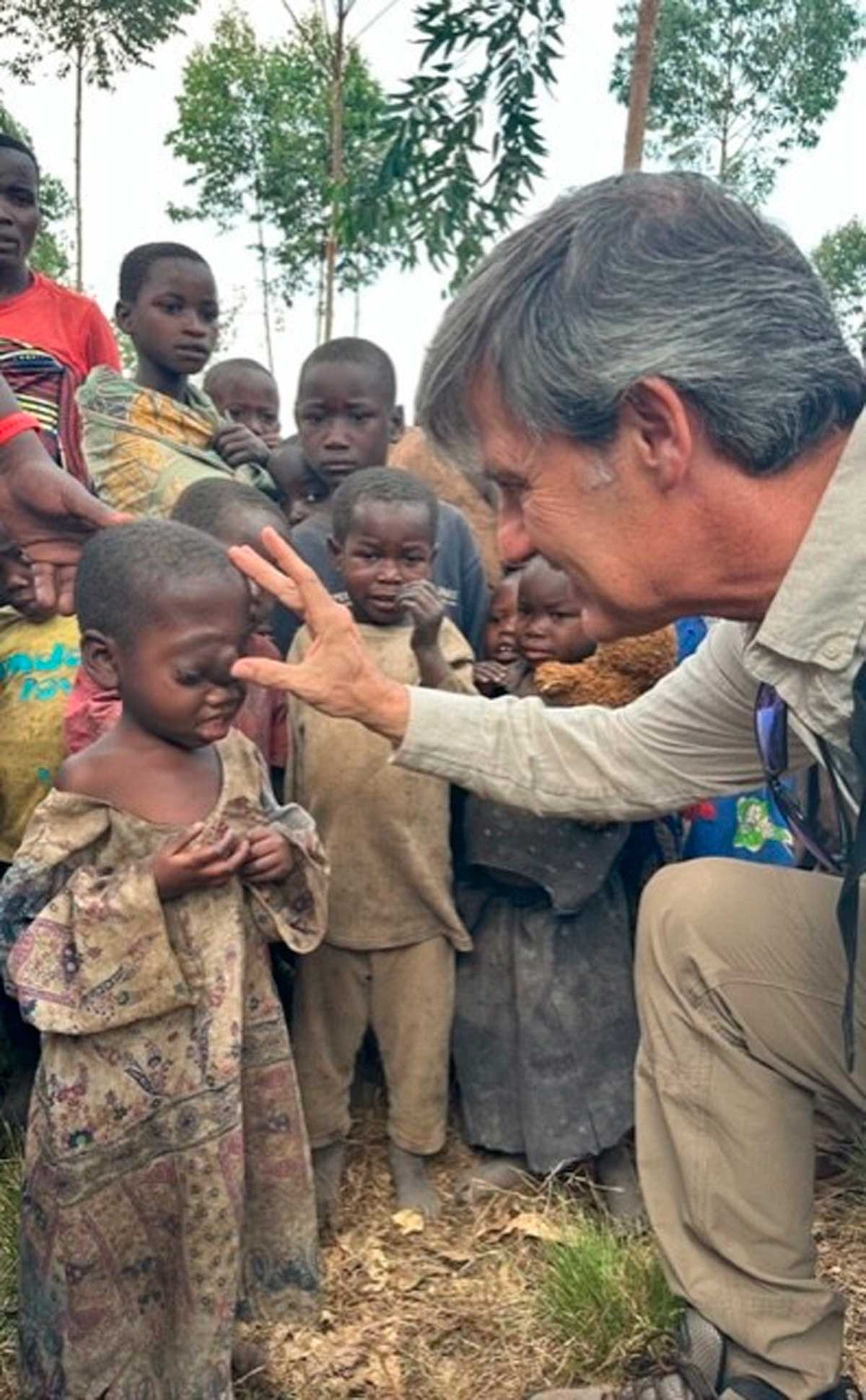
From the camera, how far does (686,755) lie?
2.44 m

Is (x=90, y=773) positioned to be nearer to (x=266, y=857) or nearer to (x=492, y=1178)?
(x=266, y=857)

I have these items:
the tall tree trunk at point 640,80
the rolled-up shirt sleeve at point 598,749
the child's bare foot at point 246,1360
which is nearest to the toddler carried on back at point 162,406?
the rolled-up shirt sleeve at point 598,749

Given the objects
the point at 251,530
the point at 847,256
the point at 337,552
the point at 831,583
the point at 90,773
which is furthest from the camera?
the point at 847,256

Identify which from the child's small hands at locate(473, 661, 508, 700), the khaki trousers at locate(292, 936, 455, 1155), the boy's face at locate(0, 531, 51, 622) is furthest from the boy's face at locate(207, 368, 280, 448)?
the khaki trousers at locate(292, 936, 455, 1155)

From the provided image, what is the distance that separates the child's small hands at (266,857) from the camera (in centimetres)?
221

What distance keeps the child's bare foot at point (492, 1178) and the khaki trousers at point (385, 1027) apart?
4.4 inches

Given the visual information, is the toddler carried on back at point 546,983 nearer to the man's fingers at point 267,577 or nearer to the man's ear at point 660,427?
the man's fingers at point 267,577

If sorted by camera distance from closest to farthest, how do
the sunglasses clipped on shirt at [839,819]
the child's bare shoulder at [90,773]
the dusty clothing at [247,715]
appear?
the sunglasses clipped on shirt at [839,819] < the child's bare shoulder at [90,773] < the dusty clothing at [247,715]

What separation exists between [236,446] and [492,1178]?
7.42 ft

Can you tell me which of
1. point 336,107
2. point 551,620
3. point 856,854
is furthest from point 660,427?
point 336,107

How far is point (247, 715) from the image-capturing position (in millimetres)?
2844

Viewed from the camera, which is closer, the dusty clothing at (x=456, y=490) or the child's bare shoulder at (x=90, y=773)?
the child's bare shoulder at (x=90, y=773)

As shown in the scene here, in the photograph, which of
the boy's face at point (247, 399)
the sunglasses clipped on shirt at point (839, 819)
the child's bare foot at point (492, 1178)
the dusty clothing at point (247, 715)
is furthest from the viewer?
the boy's face at point (247, 399)

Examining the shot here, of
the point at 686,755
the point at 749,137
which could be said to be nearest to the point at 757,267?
the point at 686,755
